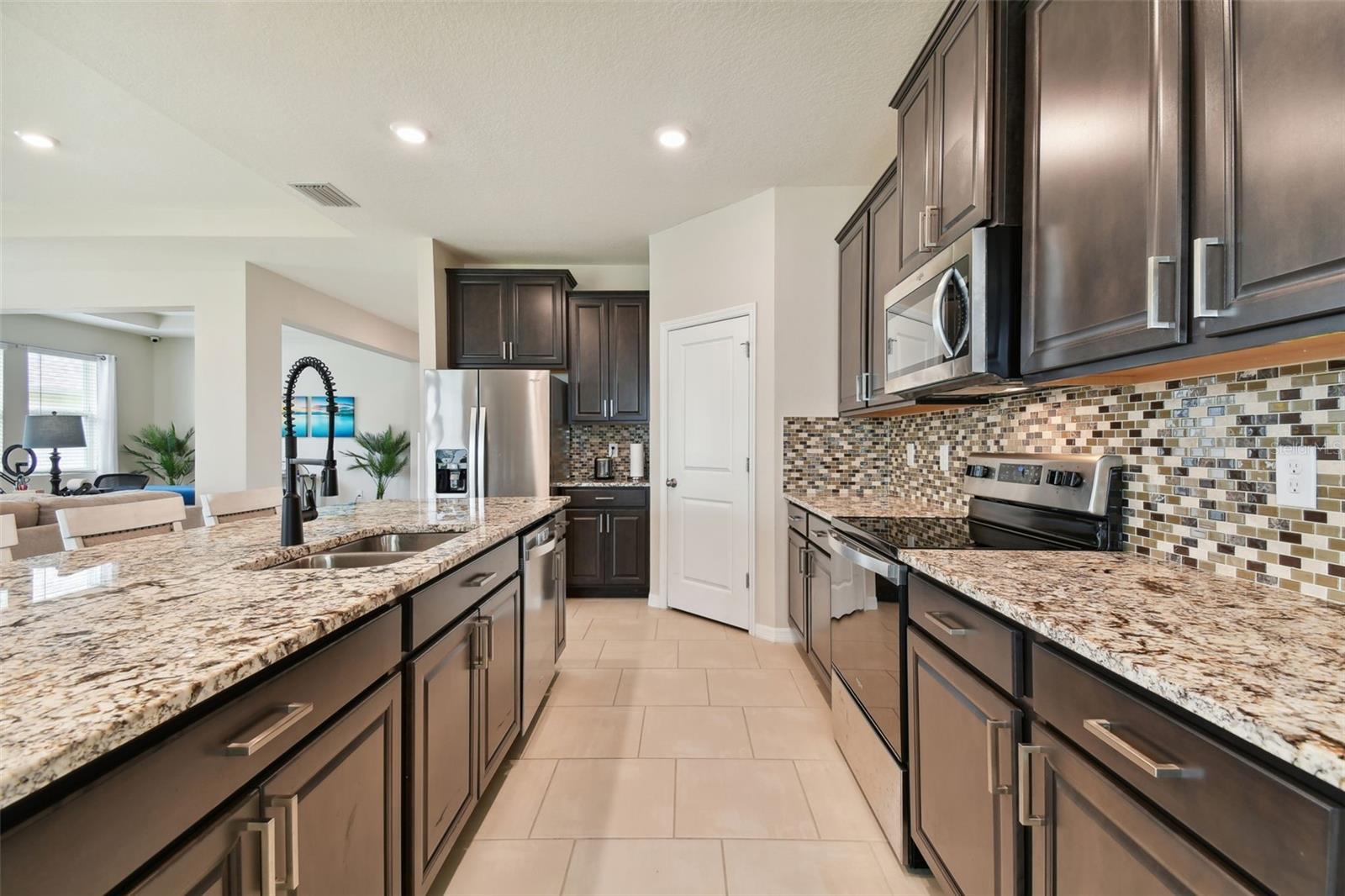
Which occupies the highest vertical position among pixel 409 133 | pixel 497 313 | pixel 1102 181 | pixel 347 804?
pixel 409 133

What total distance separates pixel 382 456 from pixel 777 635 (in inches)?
278

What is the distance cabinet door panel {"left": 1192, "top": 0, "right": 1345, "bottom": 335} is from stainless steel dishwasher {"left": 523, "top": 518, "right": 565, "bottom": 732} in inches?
79.9

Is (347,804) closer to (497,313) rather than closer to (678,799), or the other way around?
(678,799)

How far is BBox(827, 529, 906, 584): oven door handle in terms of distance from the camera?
1472 millimetres

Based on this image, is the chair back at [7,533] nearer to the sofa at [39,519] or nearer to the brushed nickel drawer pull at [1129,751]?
the sofa at [39,519]

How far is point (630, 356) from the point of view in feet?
14.0

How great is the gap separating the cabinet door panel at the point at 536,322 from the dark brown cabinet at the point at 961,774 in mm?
3515

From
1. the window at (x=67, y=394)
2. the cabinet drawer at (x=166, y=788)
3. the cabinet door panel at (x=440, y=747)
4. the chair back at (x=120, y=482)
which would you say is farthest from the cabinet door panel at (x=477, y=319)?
the window at (x=67, y=394)

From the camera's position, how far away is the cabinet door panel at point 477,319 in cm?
422

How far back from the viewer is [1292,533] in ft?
3.40

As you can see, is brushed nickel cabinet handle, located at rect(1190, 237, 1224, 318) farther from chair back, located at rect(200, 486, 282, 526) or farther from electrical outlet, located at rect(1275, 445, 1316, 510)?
chair back, located at rect(200, 486, 282, 526)

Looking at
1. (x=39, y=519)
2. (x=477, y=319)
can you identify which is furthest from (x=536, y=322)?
(x=39, y=519)

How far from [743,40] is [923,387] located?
150cm

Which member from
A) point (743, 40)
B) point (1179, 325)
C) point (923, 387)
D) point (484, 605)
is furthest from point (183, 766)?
point (743, 40)
